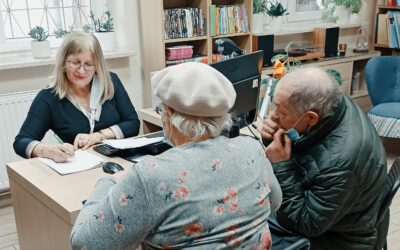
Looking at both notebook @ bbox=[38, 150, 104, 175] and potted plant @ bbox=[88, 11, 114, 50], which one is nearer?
notebook @ bbox=[38, 150, 104, 175]

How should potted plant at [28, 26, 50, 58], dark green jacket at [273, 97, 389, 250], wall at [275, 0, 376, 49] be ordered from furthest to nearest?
wall at [275, 0, 376, 49], potted plant at [28, 26, 50, 58], dark green jacket at [273, 97, 389, 250]

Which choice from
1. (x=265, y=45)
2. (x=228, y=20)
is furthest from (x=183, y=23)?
(x=265, y=45)

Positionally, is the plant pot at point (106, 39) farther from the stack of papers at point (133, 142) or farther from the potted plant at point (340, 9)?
the potted plant at point (340, 9)

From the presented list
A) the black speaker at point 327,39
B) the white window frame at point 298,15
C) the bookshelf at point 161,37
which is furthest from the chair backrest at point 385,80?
the bookshelf at point 161,37

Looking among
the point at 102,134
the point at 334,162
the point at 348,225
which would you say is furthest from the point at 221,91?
the point at 102,134

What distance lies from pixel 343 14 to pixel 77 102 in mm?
3473

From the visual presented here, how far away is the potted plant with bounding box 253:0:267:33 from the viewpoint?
4.23 meters

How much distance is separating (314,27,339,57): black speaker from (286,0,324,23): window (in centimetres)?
30

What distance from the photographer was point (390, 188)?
179 cm

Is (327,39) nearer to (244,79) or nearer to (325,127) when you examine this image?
(244,79)

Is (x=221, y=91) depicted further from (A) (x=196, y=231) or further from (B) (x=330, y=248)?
(B) (x=330, y=248)

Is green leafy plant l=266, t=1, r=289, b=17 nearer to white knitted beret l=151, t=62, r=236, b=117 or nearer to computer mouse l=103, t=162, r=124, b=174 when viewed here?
computer mouse l=103, t=162, r=124, b=174

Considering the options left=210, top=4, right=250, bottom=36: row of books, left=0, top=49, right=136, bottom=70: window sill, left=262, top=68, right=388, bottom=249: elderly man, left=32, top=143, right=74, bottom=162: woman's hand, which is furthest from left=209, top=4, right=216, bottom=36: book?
left=262, top=68, right=388, bottom=249: elderly man

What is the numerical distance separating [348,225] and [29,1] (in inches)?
114
